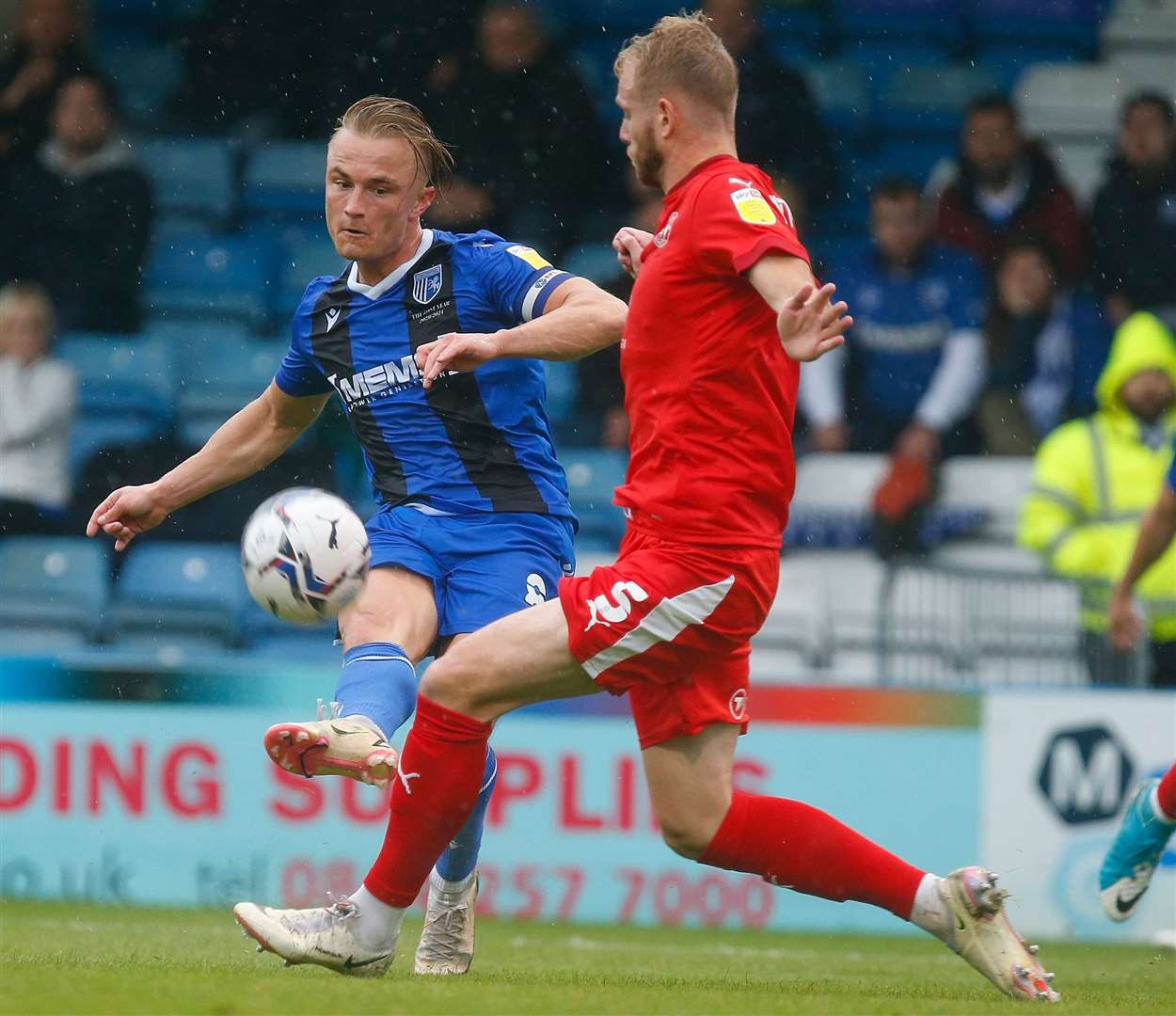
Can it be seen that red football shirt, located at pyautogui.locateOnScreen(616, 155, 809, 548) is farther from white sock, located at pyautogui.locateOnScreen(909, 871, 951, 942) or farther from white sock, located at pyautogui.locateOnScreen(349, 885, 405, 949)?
white sock, located at pyautogui.locateOnScreen(349, 885, 405, 949)

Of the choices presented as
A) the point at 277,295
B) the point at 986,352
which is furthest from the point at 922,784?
the point at 277,295

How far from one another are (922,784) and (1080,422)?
6.80ft

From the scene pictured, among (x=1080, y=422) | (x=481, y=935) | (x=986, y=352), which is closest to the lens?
(x=481, y=935)

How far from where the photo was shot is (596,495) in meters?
9.77

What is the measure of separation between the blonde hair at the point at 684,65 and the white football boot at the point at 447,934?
2.18m

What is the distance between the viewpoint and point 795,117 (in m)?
10.8

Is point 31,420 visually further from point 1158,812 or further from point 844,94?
point 1158,812

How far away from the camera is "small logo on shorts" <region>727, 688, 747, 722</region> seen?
4.70 meters

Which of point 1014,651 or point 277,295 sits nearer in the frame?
point 1014,651

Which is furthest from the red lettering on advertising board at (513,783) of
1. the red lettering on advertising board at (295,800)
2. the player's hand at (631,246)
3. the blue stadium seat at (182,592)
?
the player's hand at (631,246)

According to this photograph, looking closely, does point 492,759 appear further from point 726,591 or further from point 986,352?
point 986,352

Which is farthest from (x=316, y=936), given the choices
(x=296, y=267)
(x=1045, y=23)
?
(x=1045, y=23)

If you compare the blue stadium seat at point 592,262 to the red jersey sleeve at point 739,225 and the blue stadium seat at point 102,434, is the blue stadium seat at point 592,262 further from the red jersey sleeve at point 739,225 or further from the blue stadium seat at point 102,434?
the red jersey sleeve at point 739,225

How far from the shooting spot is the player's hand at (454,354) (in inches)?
187
